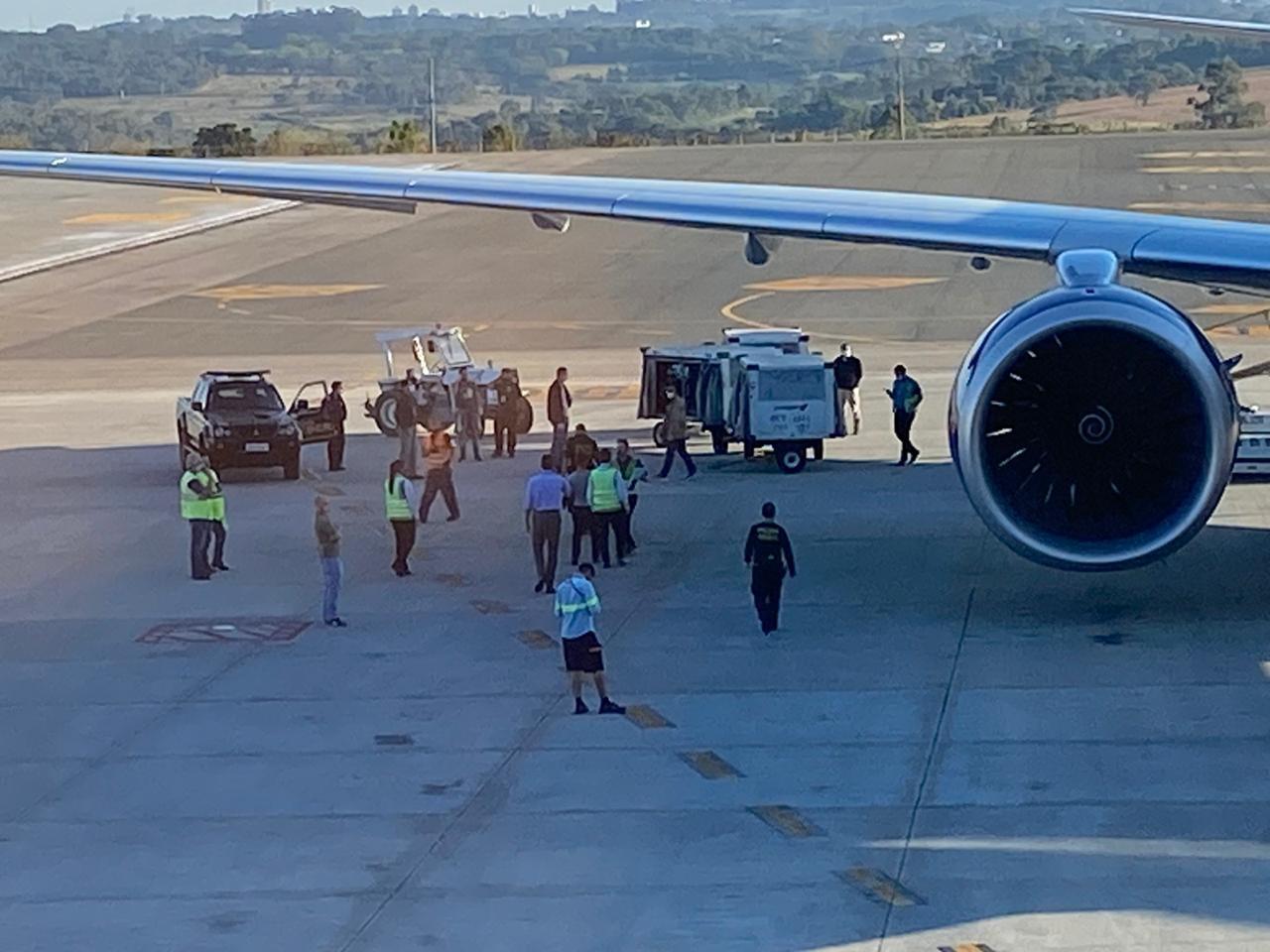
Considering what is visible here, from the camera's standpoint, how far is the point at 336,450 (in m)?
30.9

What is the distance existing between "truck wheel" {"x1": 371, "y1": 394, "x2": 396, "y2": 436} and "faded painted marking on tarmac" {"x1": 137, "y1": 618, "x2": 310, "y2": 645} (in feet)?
39.0

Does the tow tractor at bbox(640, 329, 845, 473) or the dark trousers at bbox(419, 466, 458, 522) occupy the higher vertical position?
the tow tractor at bbox(640, 329, 845, 473)

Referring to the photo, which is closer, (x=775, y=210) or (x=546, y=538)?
(x=775, y=210)

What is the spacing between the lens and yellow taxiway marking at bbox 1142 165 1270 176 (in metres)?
79.1

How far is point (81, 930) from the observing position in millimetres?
12914

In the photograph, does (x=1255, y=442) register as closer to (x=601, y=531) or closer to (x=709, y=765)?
(x=601, y=531)

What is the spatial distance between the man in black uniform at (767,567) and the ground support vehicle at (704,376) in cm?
921

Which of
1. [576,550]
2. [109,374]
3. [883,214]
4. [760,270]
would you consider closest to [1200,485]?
[883,214]

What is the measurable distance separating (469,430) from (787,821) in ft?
56.9

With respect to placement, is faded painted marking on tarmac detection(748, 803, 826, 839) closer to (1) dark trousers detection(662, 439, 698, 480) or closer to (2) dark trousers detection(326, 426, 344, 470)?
(1) dark trousers detection(662, 439, 698, 480)

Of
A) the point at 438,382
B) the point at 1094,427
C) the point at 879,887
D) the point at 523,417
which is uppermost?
the point at 1094,427

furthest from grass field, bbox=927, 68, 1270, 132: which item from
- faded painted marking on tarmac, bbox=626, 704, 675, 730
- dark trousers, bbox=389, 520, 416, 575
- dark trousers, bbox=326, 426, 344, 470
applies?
faded painted marking on tarmac, bbox=626, 704, 675, 730

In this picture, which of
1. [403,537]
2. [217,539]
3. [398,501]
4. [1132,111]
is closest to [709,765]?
[398,501]

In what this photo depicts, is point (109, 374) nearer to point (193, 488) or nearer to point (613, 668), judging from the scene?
point (193, 488)
